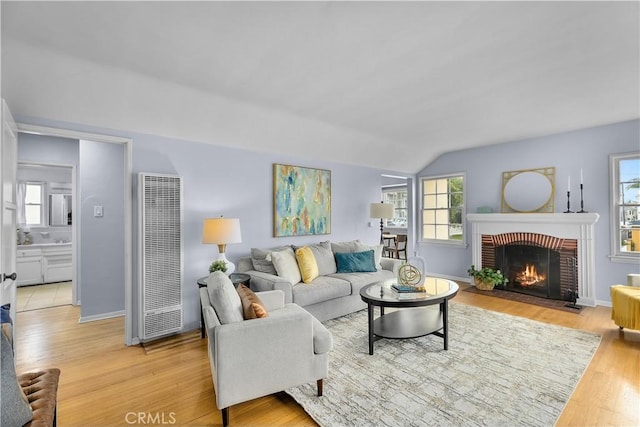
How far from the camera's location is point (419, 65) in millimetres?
2645

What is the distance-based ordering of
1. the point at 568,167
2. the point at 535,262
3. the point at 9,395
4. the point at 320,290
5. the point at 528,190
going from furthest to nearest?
the point at 528,190
the point at 535,262
the point at 568,167
the point at 320,290
the point at 9,395

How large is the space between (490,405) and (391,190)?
8193mm

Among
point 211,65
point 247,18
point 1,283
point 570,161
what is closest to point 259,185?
point 211,65

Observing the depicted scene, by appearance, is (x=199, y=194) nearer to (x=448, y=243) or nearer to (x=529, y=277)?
(x=448, y=243)

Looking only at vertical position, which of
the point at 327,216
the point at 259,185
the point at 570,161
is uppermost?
the point at 570,161

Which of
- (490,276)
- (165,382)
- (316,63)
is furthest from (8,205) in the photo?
(490,276)

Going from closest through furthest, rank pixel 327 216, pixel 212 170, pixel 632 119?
pixel 212 170
pixel 632 119
pixel 327 216

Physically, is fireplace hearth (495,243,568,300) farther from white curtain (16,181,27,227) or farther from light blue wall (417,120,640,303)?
white curtain (16,181,27,227)

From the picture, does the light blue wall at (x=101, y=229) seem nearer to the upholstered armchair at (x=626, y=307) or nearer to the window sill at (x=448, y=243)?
the window sill at (x=448, y=243)

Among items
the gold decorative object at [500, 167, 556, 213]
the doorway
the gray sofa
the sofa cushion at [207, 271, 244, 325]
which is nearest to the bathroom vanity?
the doorway

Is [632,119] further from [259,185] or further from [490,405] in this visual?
[259,185]

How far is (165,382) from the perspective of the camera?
97.2 inches

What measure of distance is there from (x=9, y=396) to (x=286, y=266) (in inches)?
105

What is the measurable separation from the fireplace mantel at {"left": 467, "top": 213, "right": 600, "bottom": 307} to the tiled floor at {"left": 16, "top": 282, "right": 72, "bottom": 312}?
22.8 ft
